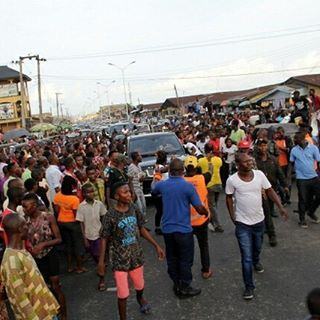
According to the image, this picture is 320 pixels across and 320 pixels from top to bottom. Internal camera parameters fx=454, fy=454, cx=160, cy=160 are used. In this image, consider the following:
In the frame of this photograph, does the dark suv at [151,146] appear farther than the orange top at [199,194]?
Yes

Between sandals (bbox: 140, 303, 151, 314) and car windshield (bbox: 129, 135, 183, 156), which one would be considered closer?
sandals (bbox: 140, 303, 151, 314)

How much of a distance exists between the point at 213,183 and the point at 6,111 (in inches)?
2116

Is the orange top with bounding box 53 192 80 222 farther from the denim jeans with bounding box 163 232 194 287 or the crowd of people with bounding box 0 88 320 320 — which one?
the denim jeans with bounding box 163 232 194 287

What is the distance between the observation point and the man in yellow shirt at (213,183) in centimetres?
876

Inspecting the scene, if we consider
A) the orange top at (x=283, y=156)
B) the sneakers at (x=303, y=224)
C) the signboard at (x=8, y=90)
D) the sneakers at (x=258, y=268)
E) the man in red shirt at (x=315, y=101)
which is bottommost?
the sneakers at (x=258, y=268)

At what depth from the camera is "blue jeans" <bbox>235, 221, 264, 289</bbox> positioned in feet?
18.4

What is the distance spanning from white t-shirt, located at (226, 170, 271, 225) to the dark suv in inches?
234

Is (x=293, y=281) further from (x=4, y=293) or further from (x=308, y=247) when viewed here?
(x=4, y=293)

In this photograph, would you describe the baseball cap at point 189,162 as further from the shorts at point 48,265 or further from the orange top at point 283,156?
the orange top at point 283,156

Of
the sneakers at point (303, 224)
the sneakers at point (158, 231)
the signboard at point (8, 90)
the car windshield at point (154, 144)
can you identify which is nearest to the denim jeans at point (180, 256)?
the sneakers at point (158, 231)

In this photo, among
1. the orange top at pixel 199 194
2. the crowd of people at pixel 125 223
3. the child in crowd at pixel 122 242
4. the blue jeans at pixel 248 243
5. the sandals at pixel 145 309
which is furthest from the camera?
the orange top at pixel 199 194

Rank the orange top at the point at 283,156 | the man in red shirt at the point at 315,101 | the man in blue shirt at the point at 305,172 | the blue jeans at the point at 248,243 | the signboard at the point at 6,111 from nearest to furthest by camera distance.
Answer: the blue jeans at the point at 248,243, the man in blue shirt at the point at 305,172, the orange top at the point at 283,156, the man in red shirt at the point at 315,101, the signboard at the point at 6,111

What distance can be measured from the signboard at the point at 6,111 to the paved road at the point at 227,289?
178ft

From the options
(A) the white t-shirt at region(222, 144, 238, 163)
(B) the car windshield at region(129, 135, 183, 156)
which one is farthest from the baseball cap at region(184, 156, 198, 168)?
(A) the white t-shirt at region(222, 144, 238, 163)
